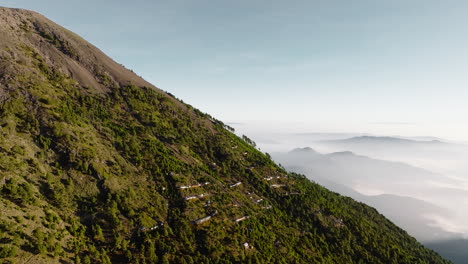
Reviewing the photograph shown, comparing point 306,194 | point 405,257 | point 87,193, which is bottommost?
point 405,257

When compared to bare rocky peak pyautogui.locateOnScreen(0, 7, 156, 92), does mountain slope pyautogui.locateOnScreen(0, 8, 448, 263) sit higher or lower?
lower

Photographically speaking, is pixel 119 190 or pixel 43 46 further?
pixel 43 46

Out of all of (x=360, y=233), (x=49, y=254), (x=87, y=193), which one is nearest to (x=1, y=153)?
(x=87, y=193)

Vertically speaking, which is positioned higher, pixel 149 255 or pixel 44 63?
pixel 44 63

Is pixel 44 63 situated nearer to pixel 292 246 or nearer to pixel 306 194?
pixel 292 246

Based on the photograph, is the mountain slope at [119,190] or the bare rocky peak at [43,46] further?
the bare rocky peak at [43,46]

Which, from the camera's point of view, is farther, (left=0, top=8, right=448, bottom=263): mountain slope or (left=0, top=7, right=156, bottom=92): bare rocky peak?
(left=0, top=7, right=156, bottom=92): bare rocky peak

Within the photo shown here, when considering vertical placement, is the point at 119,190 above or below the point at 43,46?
below

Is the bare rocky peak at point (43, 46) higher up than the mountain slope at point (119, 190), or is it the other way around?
the bare rocky peak at point (43, 46)
